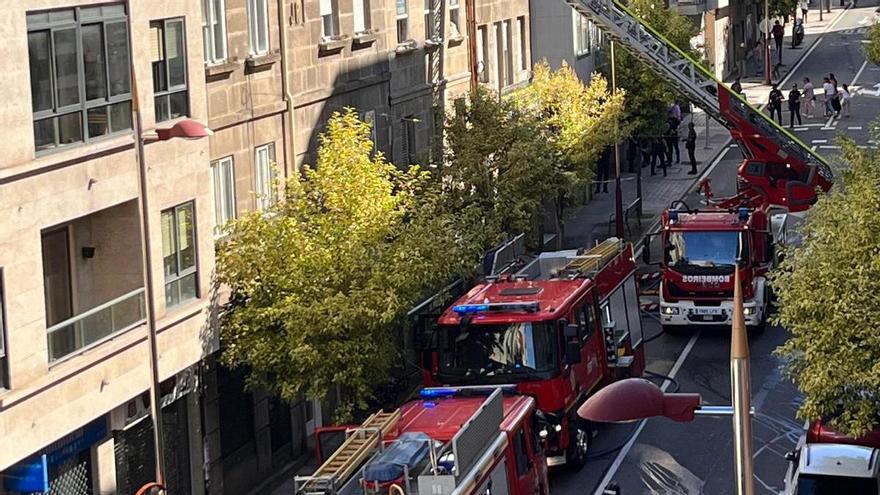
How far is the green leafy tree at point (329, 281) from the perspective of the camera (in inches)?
1067

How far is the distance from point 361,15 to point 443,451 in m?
18.2

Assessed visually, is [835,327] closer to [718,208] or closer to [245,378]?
[245,378]

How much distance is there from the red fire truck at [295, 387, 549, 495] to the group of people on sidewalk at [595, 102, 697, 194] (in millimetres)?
34087

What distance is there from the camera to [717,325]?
38719 mm

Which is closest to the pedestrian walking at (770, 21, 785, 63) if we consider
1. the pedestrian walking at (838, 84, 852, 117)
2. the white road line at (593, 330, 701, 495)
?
the pedestrian walking at (838, 84, 852, 117)

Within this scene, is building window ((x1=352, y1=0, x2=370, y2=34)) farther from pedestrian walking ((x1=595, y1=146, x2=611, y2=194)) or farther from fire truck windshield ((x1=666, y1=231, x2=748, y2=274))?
pedestrian walking ((x1=595, y1=146, x2=611, y2=194))

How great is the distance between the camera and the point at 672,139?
205 feet

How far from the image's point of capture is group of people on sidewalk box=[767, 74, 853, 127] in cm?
6869

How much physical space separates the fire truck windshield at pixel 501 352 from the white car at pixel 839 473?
197 inches

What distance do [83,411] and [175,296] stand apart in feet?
11.6

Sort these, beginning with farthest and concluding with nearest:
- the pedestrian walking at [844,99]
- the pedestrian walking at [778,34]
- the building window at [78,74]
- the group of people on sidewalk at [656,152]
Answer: the pedestrian walking at [778,34], the pedestrian walking at [844,99], the group of people on sidewalk at [656,152], the building window at [78,74]

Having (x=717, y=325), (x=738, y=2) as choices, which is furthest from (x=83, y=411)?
(x=738, y=2)

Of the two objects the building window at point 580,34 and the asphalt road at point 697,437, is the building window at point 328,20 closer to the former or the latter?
the asphalt road at point 697,437

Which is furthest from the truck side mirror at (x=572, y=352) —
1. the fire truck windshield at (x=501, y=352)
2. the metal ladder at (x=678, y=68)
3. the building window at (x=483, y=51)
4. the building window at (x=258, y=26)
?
the building window at (x=483, y=51)
